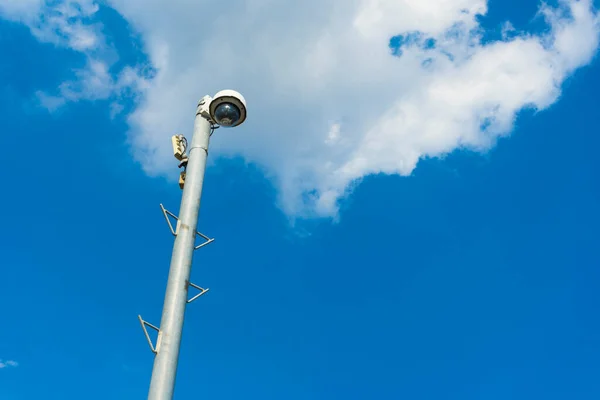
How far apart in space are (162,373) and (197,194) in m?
3.00

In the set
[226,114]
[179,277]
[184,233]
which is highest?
[226,114]

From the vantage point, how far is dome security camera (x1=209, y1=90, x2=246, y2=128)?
1052 cm

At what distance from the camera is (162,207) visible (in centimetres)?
991

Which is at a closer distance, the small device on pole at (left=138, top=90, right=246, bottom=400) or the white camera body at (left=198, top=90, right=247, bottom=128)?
the small device on pole at (left=138, top=90, right=246, bottom=400)

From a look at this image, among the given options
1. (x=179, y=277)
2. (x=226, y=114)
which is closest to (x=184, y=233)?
(x=179, y=277)

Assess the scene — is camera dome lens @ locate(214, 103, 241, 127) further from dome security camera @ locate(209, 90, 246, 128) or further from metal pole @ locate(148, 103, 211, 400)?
metal pole @ locate(148, 103, 211, 400)

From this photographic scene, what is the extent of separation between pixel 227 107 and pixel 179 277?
3.28 meters

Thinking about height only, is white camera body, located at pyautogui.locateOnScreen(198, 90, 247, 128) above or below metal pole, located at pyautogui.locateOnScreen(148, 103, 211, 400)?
above

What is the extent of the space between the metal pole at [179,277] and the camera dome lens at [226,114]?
1.44ft

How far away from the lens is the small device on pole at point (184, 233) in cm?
834

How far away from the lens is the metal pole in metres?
8.27

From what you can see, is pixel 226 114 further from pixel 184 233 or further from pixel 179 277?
pixel 179 277

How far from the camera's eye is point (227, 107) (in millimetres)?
10570

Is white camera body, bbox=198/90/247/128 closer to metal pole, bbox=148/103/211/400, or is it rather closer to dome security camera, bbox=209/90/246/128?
dome security camera, bbox=209/90/246/128
